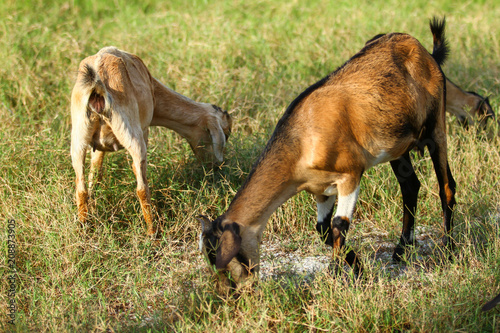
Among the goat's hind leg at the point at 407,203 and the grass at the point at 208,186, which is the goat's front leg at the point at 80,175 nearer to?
the grass at the point at 208,186

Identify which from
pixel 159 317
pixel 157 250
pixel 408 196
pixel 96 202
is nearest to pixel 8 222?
pixel 96 202

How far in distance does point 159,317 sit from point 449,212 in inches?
97.5

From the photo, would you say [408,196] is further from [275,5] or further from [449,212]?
[275,5]

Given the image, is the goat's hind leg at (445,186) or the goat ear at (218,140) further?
the goat ear at (218,140)

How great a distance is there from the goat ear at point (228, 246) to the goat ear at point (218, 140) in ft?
6.46

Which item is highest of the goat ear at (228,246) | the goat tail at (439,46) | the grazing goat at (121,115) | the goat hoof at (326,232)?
the goat tail at (439,46)

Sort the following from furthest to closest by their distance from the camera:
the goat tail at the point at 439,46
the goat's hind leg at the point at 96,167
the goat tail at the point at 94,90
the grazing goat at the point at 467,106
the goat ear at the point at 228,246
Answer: the grazing goat at the point at 467,106 < the goat's hind leg at the point at 96,167 < the goat tail at the point at 439,46 < the goat tail at the point at 94,90 < the goat ear at the point at 228,246

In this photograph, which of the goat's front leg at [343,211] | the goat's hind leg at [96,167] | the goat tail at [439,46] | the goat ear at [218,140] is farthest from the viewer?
the goat ear at [218,140]

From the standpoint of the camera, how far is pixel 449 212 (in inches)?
192

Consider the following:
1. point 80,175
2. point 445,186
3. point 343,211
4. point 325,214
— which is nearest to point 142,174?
point 80,175

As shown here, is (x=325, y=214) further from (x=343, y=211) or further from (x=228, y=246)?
(x=228, y=246)

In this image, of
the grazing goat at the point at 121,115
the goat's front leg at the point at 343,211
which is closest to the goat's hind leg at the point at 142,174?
the grazing goat at the point at 121,115

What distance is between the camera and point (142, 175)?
4969 millimetres

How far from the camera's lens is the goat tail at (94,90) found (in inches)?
180
